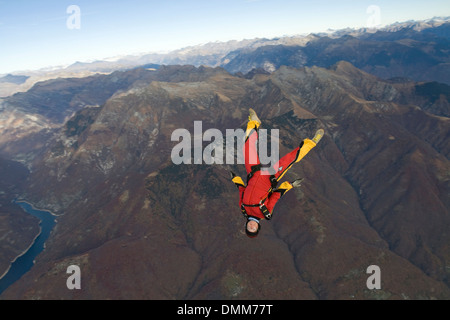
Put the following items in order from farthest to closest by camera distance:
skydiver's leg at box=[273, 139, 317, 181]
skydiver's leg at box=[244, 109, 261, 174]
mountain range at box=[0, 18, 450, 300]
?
mountain range at box=[0, 18, 450, 300]
skydiver's leg at box=[244, 109, 261, 174]
skydiver's leg at box=[273, 139, 317, 181]

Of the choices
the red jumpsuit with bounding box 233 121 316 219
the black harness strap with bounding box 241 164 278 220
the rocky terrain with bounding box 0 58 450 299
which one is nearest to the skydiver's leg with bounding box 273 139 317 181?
the red jumpsuit with bounding box 233 121 316 219

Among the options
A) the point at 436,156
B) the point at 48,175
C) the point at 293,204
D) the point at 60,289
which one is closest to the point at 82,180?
the point at 48,175

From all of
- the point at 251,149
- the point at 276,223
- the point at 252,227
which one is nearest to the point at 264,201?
the point at 252,227

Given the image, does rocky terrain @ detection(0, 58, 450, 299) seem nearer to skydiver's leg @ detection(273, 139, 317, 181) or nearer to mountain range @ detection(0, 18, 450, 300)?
mountain range @ detection(0, 18, 450, 300)

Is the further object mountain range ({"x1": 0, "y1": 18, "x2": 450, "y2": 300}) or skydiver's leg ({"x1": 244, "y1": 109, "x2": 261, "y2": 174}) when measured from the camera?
mountain range ({"x1": 0, "y1": 18, "x2": 450, "y2": 300})

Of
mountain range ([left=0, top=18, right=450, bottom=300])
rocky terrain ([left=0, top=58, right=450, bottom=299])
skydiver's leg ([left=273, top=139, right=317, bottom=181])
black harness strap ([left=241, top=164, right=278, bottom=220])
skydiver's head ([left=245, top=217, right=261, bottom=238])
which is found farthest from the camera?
mountain range ([left=0, top=18, right=450, bottom=300])

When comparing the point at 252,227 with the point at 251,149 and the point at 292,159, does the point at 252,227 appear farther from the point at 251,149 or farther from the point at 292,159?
the point at 251,149
